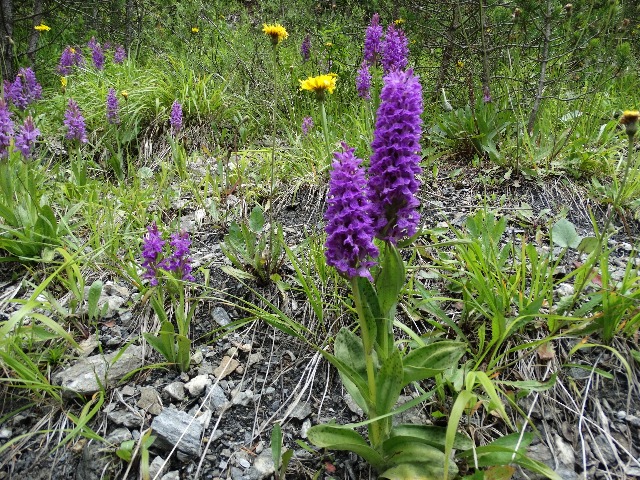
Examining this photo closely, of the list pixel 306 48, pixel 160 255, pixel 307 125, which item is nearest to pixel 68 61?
pixel 306 48

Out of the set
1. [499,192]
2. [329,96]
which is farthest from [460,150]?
[329,96]

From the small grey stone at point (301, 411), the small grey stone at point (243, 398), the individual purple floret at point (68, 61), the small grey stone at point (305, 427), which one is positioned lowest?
the small grey stone at point (305, 427)

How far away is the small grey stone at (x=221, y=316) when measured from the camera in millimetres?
2270

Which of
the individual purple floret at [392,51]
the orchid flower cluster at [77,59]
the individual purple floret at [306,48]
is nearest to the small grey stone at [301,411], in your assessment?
the individual purple floret at [392,51]

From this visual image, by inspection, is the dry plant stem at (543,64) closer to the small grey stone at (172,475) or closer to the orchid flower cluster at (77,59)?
the small grey stone at (172,475)

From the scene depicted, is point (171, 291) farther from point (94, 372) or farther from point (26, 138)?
point (26, 138)

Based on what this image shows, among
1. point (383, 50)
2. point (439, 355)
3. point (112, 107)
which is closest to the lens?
point (439, 355)

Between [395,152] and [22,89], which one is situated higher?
[395,152]

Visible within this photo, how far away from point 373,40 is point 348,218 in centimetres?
274

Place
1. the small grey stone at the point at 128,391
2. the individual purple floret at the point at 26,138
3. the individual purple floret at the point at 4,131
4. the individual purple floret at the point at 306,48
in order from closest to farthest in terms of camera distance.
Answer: the small grey stone at the point at 128,391, the individual purple floret at the point at 4,131, the individual purple floret at the point at 26,138, the individual purple floret at the point at 306,48

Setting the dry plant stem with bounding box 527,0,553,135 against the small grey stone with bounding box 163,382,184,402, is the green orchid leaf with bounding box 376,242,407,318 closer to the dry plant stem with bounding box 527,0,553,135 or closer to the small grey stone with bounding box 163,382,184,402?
the small grey stone with bounding box 163,382,184,402

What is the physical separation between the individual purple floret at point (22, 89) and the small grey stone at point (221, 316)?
3.23 metres

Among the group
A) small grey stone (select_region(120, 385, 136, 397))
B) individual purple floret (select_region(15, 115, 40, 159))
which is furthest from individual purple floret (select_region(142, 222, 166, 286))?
individual purple floret (select_region(15, 115, 40, 159))

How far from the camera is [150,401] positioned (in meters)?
1.90
